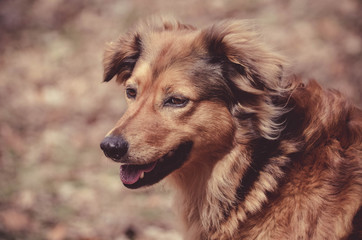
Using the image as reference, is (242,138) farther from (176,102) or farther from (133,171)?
(133,171)

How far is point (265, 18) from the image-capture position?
7238mm

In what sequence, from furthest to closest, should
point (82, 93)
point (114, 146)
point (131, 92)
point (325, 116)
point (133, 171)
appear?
point (82, 93) → point (131, 92) → point (133, 171) → point (325, 116) → point (114, 146)

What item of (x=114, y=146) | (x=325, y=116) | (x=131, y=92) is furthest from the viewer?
(x=131, y=92)

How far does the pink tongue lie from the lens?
123 inches

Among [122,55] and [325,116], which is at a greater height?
[122,55]

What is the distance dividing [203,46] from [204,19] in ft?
14.7

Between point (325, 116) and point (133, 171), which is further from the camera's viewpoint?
point (133, 171)

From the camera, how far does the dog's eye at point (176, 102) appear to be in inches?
120

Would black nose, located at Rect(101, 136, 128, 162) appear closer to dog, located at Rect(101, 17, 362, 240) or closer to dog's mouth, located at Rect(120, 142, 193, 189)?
dog, located at Rect(101, 17, 362, 240)

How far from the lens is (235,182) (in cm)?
308

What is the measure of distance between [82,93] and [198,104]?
14.0ft

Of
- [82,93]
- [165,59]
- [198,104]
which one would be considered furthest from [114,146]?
[82,93]

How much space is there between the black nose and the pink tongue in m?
0.24

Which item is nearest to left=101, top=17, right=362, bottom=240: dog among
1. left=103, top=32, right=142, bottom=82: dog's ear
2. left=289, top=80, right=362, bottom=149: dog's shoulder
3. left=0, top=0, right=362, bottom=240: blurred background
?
left=289, top=80, right=362, bottom=149: dog's shoulder
